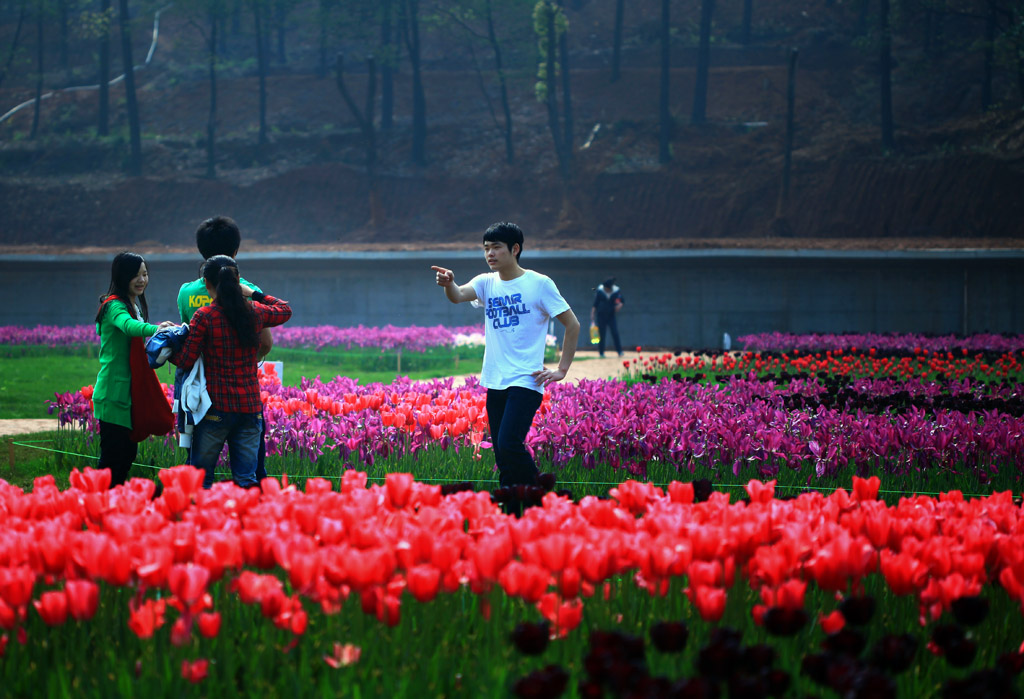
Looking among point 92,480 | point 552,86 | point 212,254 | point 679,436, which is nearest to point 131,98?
point 552,86

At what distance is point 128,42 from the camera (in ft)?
157

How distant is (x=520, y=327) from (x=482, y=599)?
3.10 m

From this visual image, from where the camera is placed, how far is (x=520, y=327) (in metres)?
5.81

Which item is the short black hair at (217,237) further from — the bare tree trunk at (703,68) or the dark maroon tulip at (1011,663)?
the bare tree trunk at (703,68)

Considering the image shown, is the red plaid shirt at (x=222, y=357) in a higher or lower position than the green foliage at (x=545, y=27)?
lower

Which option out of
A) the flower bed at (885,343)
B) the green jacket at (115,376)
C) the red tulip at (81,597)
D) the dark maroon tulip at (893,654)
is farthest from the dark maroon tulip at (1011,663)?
the flower bed at (885,343)

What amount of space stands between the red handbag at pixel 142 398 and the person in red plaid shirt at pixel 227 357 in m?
0.52

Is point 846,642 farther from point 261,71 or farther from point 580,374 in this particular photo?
point 261,71

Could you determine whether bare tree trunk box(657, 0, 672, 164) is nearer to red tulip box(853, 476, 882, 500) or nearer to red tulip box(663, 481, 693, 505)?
red tulip box(853, 476, 882, 500)

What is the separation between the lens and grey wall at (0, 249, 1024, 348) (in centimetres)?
2825

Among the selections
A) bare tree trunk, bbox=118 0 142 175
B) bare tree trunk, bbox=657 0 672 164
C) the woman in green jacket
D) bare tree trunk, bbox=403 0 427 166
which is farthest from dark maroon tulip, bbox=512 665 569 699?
bare tree trunk, bbox=118 0 142 175

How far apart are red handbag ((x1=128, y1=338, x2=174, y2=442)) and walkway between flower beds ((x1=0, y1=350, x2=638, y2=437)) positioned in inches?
199

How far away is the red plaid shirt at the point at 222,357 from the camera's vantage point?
213 inches

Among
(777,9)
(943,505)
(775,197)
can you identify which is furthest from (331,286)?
(777,9)
